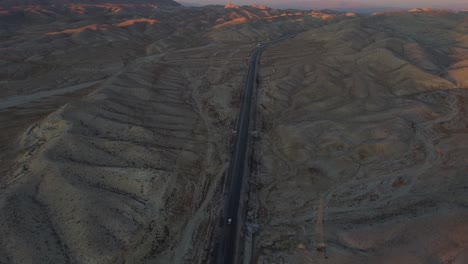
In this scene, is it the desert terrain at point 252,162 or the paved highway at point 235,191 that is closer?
the desert terrain at point 252,162

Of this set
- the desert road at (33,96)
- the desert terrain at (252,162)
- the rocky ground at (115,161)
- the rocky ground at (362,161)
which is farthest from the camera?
the desert road at (33,96)

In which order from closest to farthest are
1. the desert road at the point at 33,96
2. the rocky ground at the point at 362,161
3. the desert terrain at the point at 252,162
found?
the desert terrain at the point at 252,162 → the rocky ground at the point at 362,161 → the desert road at the point at 33,96

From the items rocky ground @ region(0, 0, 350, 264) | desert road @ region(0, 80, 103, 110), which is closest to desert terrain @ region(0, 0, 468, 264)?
rocky ground @ region(0, 0, 350, 264)

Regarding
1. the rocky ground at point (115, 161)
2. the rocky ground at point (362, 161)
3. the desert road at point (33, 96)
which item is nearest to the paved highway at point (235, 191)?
the rocky ground at point (115, 161)

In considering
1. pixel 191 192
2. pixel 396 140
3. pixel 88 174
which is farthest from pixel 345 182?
pixel 88 174

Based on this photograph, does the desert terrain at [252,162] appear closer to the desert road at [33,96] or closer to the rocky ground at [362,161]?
the rocky ground at [362,161]

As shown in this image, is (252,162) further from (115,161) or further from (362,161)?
(115,161)

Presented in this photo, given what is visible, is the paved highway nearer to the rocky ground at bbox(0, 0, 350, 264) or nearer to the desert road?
the rocky ground at bbox(0, 0, 350, 264)
